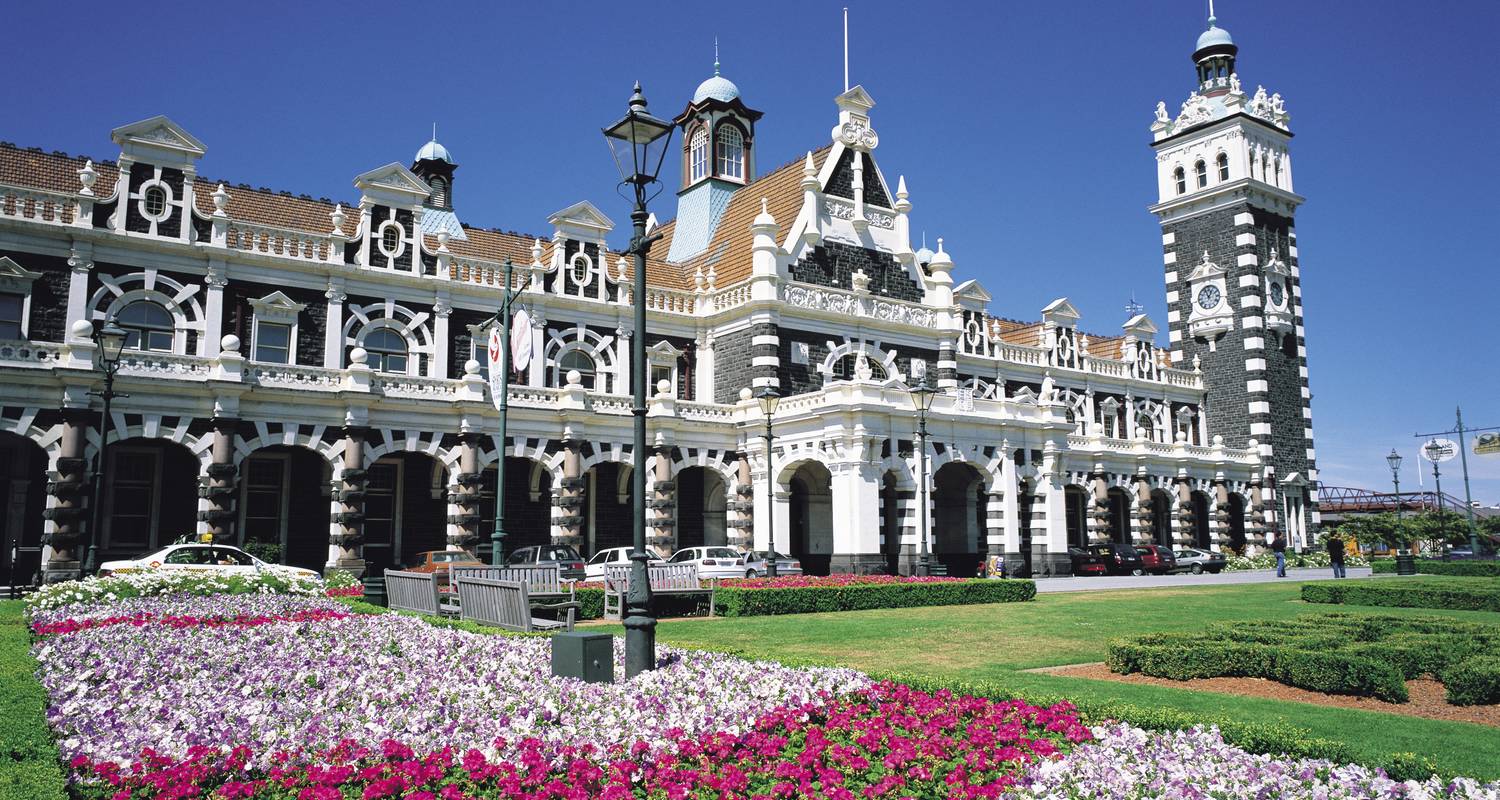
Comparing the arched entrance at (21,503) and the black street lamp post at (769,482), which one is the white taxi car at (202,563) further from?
the black street lamp post at (769,482)

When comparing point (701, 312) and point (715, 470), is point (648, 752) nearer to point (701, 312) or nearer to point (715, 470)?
point (715, 470)

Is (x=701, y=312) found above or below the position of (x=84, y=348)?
above

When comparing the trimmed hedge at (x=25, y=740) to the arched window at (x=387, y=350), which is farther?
the arched window at (x=387, y=350)

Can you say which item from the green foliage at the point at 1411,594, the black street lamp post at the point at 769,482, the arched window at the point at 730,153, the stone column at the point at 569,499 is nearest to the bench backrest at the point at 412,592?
the black street lamp post at the point at 769,482

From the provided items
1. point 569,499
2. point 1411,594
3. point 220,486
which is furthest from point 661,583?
point 1411,594

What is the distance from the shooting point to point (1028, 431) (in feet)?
135

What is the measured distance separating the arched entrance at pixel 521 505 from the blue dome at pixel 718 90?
2113 cm

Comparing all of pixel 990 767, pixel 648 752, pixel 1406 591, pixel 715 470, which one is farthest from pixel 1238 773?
pixel 715 470

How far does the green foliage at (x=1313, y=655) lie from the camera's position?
1215cm

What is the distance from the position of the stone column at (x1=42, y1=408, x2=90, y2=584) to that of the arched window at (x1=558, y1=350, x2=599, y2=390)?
1556 centimetres

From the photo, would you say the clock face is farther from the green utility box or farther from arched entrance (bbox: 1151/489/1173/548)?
the green utility box

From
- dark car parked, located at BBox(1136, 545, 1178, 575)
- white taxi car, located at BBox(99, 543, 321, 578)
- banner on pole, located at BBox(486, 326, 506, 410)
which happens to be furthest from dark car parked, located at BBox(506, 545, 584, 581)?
dark car parked, located at BBox(1136, 545, 1178, 575)

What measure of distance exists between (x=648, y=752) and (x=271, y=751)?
3046mm

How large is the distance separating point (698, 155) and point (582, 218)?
12.8 meters
